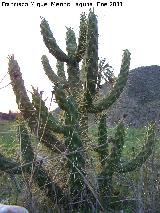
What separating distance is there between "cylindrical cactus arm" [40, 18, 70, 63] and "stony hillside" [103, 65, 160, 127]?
42.5 feet

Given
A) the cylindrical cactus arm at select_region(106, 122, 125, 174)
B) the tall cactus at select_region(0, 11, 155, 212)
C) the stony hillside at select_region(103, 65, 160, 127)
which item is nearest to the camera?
the tall cactus at select_region(0, 11, 155, 212)

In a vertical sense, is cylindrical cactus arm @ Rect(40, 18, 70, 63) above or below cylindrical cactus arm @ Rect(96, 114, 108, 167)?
above

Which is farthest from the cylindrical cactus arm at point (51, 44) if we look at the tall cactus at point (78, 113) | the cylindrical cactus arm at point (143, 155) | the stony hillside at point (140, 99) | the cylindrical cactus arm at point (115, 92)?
the stony hillside at point (140, 99)

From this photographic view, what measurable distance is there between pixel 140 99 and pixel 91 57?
62.2 feet

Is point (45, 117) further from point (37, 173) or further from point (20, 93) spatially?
point (37, 173)

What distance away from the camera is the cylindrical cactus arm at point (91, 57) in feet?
26.2

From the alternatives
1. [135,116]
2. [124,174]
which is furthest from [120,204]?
[135,116]

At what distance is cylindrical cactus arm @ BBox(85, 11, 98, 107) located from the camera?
26.2 ft

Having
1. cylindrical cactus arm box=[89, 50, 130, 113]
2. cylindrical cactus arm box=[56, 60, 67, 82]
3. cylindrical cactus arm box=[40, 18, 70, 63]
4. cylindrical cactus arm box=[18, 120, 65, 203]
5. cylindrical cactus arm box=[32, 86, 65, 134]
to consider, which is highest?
cylindrical cactus arm box=[40, 18, 70, 63]

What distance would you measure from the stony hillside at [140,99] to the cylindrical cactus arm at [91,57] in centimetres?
1347

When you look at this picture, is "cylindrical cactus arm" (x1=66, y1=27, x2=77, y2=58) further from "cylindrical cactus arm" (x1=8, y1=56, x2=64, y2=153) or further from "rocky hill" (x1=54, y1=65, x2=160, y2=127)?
"rocky hill" (x1=54, y1=65, x2=160, y2=127)

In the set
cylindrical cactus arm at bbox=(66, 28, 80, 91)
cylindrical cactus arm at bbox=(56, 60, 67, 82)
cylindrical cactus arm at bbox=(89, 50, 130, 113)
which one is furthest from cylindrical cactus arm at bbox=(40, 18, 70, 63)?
cylindrical cactus arm at bbox=(89, 50, 130, 113)

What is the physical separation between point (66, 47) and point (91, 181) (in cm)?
275

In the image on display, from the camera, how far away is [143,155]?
307 inches
